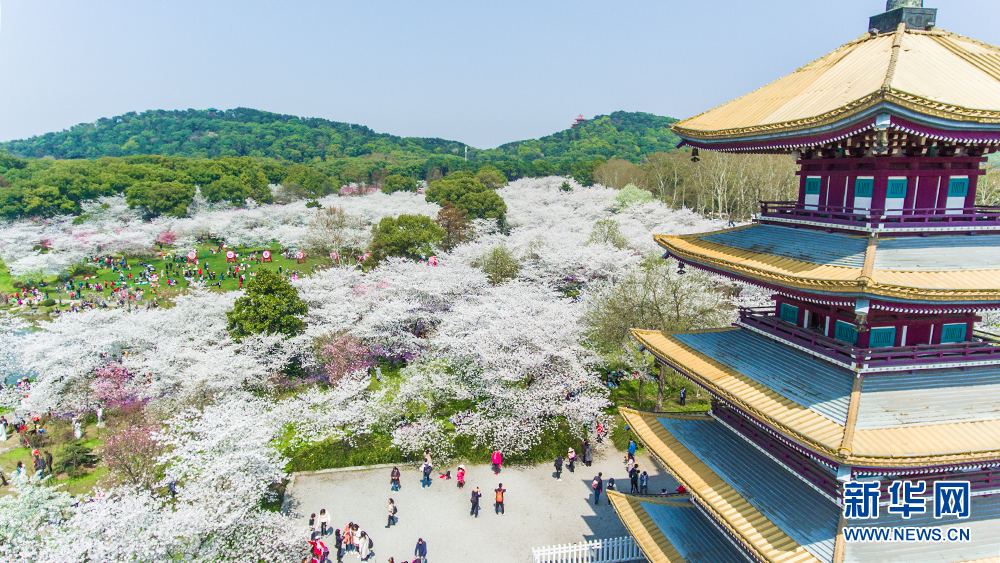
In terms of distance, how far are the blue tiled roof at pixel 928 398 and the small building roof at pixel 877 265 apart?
173 centimetres

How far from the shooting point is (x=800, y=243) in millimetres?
11031

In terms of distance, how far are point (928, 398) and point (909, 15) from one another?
25.8ft

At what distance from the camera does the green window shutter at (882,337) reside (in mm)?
9953

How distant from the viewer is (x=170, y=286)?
50125 mm

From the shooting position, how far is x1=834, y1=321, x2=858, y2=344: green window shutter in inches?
400

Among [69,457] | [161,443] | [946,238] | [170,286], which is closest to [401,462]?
[161,443]

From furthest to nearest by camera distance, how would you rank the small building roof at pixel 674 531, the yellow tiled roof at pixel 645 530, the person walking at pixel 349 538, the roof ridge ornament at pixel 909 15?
the person walking at pixel 349 538 < the yellow tiled roof at pixel 645 530 < the small building roof at pixel 674 531 < the roof ridge ornament at pixel 909 15

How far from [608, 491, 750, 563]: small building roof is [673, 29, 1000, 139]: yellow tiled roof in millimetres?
9261

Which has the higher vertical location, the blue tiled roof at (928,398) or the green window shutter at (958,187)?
the green window shutter at (958,187)

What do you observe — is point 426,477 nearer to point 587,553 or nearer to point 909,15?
point 587,553

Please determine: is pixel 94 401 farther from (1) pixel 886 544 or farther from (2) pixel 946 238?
(2) pixel 946 238

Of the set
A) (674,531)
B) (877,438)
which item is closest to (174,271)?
(674,531)

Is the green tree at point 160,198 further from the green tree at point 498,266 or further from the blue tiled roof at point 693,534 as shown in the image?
the blue tiled roof at point 693,534

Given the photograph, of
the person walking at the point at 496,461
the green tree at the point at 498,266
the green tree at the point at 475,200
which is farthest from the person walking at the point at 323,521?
the green tree at the point at 475,200
